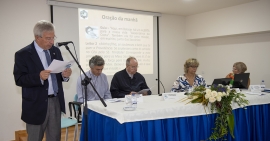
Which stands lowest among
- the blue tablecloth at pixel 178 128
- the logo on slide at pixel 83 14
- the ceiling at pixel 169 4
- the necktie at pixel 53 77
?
the blue tablecloth at pixel 178 128

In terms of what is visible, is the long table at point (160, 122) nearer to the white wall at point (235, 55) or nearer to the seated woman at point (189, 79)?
the seated woman at point (189, 79)

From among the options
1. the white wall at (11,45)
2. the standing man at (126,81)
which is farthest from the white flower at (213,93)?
the white wall at (11,45)

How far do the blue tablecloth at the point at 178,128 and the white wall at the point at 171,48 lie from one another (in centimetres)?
311

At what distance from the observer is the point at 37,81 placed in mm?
1778

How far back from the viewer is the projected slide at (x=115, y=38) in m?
4.66

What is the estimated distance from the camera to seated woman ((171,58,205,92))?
343 cm

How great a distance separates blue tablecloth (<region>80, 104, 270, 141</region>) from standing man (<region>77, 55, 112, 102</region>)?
2.02ft

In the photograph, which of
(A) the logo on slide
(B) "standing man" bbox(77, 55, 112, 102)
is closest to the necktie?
(B) "standing man" bbox(77, 55, 112, 102)

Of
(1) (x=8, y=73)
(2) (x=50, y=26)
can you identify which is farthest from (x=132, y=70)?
(1) (x=8, y=73)

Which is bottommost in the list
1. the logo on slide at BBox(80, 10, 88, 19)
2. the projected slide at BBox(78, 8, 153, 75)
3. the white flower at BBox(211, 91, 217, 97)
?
the white flower at BBox(211, 91, 217, 97)

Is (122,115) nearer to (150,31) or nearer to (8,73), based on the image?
(8,73)

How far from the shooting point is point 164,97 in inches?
101

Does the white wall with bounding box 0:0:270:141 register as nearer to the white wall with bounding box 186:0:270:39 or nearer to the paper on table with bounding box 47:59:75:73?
the white wall with bounding box 186:0:270:39
